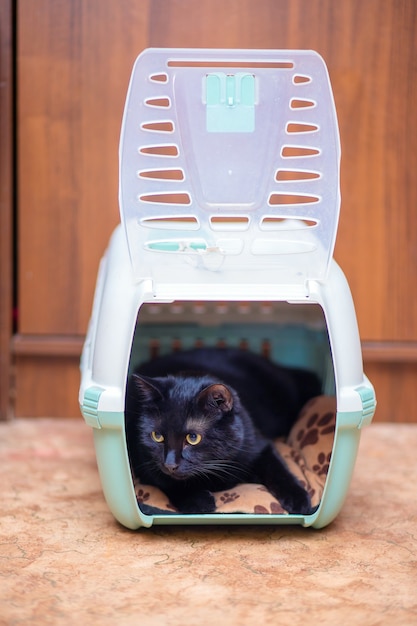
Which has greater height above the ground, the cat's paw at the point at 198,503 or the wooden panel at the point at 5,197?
the wooden panel at the point at 5,197

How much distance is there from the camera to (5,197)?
6.00ft

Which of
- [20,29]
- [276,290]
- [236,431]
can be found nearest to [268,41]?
[20,29]

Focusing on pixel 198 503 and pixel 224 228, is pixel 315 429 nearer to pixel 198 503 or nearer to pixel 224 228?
pixel 198 503

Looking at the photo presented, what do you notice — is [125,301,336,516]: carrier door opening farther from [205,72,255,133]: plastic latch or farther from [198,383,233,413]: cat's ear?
[205,72,255,133]: plastic latch

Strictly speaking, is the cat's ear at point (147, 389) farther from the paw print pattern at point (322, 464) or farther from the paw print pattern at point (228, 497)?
the paw print pattern at point (322, 464)

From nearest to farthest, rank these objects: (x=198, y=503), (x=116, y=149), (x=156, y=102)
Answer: (x=198, y=503)
(x=156, y=102)
(x=116, y=149)

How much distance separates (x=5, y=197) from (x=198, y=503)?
2.92ft

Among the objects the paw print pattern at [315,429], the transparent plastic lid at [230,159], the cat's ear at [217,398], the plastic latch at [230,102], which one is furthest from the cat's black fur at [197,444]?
the plastic latch at [230,102]

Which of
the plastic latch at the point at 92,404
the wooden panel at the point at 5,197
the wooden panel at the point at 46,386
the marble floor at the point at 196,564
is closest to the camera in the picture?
the marble floor at the point at 196,564

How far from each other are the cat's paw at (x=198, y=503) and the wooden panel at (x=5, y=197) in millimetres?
701

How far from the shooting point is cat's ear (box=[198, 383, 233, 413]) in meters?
1.35

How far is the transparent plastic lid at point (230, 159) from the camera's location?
1.31 meters

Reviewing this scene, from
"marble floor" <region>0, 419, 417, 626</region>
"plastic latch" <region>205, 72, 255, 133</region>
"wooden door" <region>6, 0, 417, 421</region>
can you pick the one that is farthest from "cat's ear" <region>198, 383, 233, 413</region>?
"wooden door" <region>6, 0, 417, 421</region>

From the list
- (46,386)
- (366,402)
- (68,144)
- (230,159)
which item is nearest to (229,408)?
(366,402)
